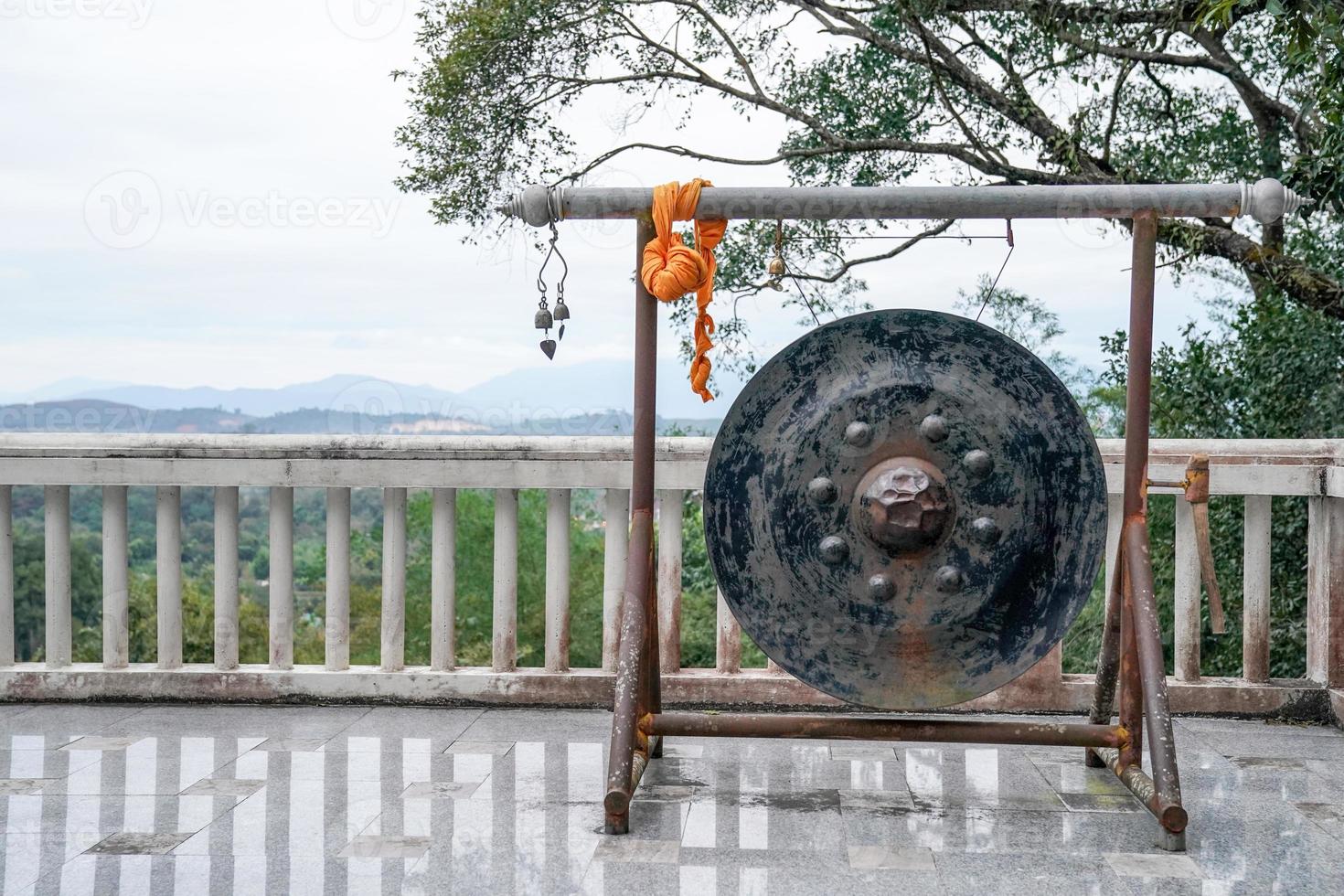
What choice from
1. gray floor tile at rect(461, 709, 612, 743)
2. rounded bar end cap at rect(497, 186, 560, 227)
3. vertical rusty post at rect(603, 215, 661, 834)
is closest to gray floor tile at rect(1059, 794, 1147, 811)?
vertical rusty post at rect(603, 215, 661, 834)

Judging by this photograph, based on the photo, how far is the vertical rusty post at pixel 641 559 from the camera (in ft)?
9.69

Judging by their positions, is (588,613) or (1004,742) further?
(588,613)

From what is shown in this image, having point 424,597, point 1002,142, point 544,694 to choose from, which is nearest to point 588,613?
point 424,597

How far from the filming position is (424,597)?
11.3 m

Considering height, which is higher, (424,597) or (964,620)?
Result: (964,620)

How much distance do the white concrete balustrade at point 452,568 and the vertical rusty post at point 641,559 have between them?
759 millimetres

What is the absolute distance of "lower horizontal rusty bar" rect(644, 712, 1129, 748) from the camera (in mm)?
2936

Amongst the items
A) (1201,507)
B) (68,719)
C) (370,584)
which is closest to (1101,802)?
(1201,507)

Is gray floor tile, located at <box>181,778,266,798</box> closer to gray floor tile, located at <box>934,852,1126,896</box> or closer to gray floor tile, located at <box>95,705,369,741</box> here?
gray floor tile, located at <box>95,705,369,741</box>

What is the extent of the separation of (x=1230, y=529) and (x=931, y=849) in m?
5.17

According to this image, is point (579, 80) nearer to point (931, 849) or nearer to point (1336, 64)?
point (1336, 64)

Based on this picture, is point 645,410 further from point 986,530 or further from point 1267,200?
point 1267,200

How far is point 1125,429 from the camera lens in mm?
3039

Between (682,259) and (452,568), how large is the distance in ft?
5.30
